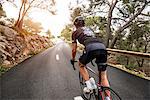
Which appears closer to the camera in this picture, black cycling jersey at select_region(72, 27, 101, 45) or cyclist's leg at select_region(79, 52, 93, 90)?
cyclist's leg at select_region(79, 52, 93, 90)

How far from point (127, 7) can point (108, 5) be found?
2.33 m

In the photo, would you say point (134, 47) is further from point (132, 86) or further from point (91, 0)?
point (132, 86)

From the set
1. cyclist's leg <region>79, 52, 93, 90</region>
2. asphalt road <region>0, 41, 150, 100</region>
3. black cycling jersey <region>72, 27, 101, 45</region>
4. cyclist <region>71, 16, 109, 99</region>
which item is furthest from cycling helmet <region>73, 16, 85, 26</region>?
asphalt road <region>0, 41, 150, 100</region>

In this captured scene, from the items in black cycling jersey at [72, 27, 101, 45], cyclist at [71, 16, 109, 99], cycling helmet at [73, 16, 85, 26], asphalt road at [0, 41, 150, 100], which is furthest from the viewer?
asphalt road at [0, 41, 150, 100]

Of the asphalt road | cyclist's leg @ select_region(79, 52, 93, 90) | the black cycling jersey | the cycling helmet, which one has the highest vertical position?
the cycling helmet

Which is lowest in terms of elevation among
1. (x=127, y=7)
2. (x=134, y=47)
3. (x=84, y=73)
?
(x=134, y=47)

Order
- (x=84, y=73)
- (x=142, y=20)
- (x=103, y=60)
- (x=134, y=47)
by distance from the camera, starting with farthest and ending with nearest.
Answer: (x=134, y=47), (x=142, y=20), (x=84, y=73), (x=103, y=60)

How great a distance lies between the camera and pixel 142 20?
22531 millimetres

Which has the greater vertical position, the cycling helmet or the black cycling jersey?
the cycling helmet

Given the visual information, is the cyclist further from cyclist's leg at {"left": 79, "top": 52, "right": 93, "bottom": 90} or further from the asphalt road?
the asphalt road

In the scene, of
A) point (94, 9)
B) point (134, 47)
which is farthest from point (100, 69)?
point (134, 47)

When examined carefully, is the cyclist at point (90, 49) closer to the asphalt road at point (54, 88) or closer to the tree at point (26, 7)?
the asphalt road at point (54, 88)

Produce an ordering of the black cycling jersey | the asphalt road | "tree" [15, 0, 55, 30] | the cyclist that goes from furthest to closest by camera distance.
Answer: "tree" [15, 0, 55, 30]
the asphalt road
the black cycling jersey
the cyclist

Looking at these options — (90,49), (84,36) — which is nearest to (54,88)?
(84,36)
